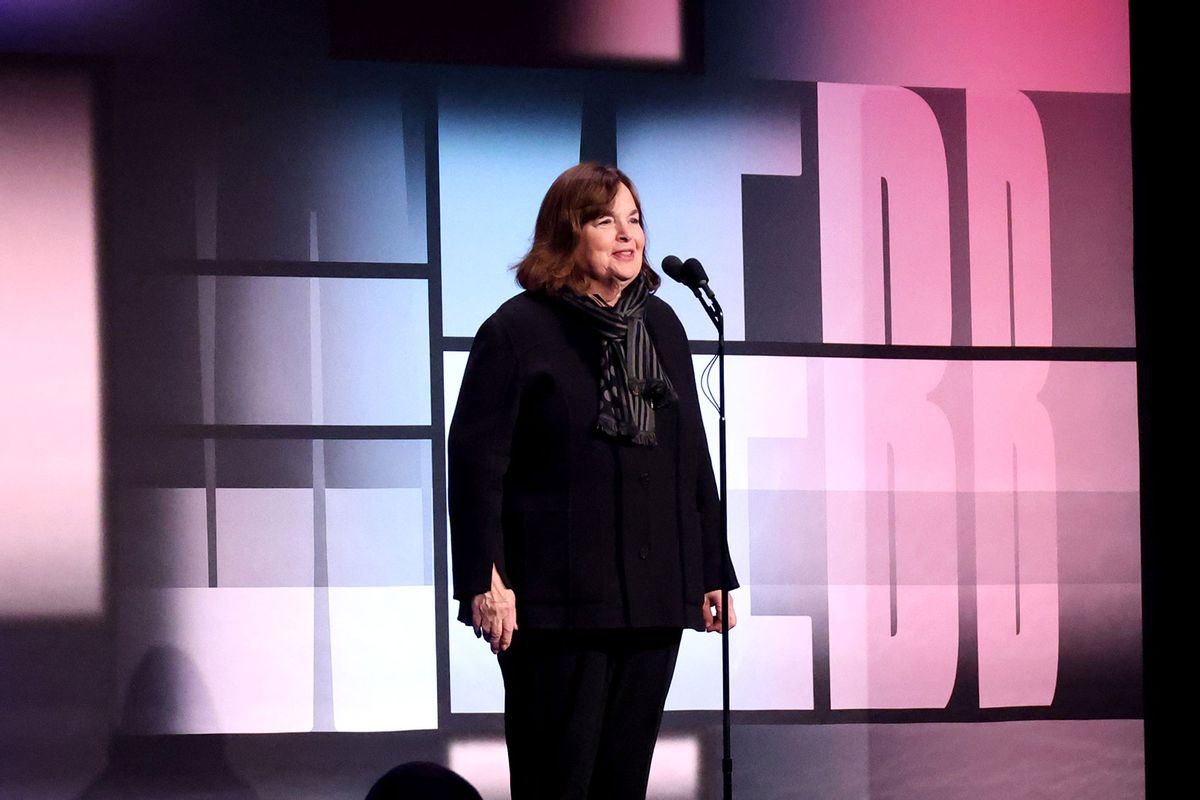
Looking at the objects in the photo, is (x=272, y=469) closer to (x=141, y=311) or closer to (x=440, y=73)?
(x=141, y=311)

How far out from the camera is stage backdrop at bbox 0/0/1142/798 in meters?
Result: 3.45

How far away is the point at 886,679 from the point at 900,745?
197 millimetres

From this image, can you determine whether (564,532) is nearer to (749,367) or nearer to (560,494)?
(560,494)

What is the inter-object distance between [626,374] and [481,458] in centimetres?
31

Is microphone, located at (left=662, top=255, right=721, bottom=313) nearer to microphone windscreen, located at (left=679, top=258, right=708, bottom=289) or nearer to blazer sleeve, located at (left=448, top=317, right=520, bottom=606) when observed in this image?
microphone windscreen, located at (left=679, top=258, right=708, bottom=289)

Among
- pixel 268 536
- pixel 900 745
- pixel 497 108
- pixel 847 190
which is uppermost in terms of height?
pixel 497 108

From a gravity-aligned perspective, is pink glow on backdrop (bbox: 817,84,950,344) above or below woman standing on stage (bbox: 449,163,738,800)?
above

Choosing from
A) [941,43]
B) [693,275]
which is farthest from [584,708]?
[941,43]

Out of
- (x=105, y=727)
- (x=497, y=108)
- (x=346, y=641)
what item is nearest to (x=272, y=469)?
(x=346, y=641)

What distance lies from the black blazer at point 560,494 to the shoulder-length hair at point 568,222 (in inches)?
2.0

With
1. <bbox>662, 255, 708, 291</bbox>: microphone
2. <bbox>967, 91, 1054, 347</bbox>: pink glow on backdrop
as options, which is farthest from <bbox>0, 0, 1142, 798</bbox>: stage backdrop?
<bbox>662, 255, 708, 291</bbox>: microphone

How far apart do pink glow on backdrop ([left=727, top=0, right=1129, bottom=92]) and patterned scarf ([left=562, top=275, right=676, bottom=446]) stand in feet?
5.46

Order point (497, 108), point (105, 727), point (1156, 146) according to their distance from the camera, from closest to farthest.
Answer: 1. point (1156, 146)
2. point (105, 727)
3. point (497, 108)

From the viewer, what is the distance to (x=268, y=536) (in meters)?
3.46
